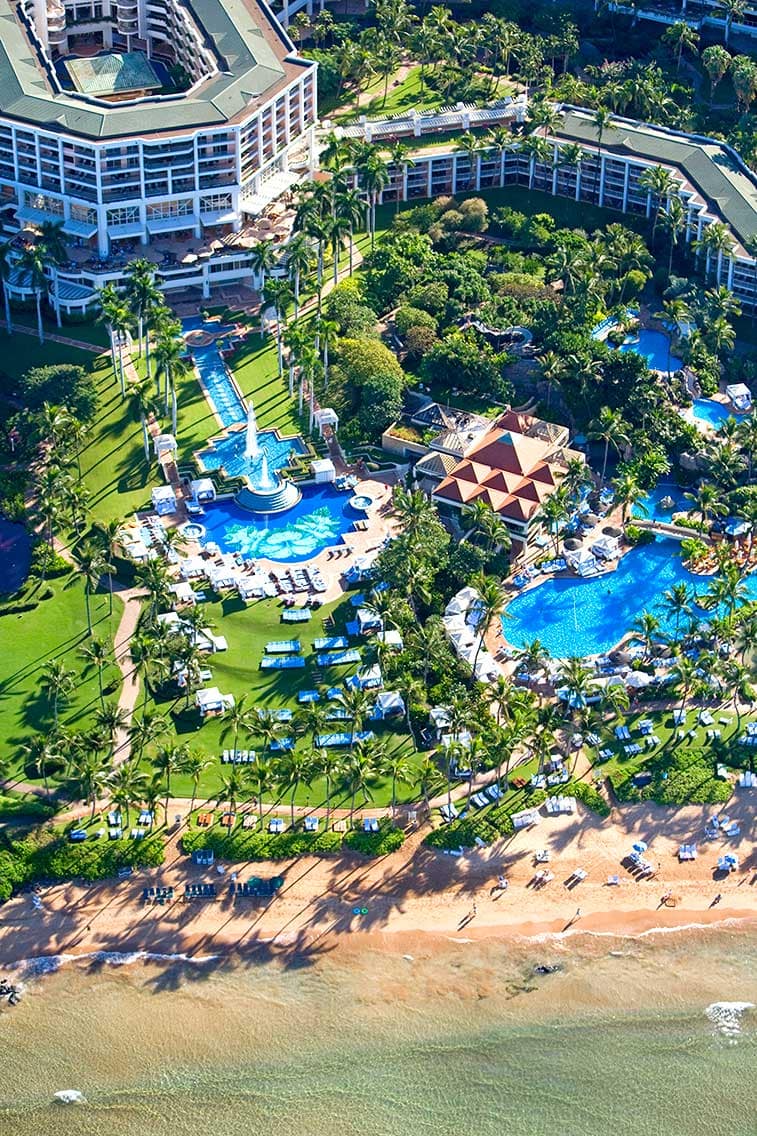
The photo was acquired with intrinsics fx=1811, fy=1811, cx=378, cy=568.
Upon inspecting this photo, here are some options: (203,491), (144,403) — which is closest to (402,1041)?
(203,491)

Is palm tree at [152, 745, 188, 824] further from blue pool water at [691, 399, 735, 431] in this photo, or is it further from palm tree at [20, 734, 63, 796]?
blue pool water at [691, 399, 735, 431]

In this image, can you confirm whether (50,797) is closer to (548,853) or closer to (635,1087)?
(548,853)

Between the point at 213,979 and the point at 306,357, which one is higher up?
the point at 306,357

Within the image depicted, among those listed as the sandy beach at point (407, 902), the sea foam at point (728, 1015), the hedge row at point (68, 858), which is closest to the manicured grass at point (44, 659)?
the hedge row at point (68, 858)

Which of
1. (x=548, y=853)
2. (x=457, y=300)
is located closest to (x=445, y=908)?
(x=548, y=853)

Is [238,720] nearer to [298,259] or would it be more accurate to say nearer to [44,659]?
[44,659]

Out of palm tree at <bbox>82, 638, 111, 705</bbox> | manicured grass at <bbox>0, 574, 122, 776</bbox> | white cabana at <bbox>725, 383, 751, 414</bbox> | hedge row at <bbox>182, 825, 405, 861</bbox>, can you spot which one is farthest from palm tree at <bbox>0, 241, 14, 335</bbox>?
white cabana at <bbox>725, 383, 751, 414</bbox>
